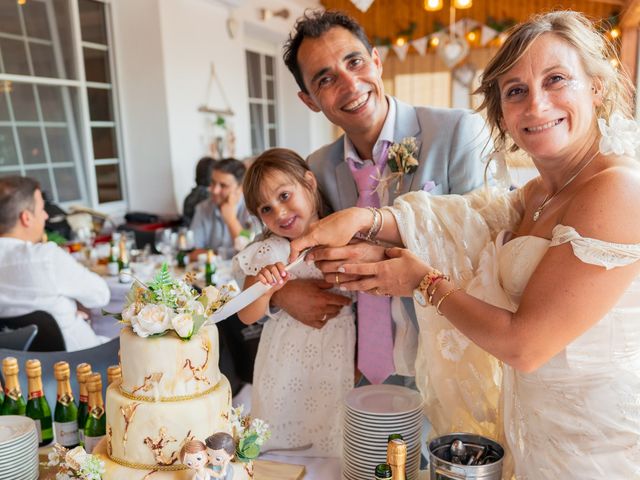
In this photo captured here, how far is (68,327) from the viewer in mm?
3150

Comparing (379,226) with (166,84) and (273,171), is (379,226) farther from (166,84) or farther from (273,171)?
(166,84)

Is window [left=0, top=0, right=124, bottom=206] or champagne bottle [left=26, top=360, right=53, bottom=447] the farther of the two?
window [left=0, top=0, right=124, bottom=206]

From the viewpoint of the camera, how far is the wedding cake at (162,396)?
1201 millimetres

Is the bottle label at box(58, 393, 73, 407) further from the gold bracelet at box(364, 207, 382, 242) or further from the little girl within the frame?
the gold bracelet at box(364, 207, 382, 242)

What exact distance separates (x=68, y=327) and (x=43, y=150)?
3366 millimetres

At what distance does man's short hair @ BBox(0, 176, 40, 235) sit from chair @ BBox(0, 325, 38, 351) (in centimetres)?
76

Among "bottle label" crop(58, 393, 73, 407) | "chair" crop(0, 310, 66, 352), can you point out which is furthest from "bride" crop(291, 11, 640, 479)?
"chair" crop(0, 310, 66, 352)

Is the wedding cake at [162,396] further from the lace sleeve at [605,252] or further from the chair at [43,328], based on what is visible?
the chair at [43,328]

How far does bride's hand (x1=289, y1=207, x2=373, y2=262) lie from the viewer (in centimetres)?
157

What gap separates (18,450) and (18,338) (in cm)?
133

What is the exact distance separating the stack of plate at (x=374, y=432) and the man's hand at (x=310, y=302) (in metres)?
0.40

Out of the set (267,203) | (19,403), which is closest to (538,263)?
(267,203)

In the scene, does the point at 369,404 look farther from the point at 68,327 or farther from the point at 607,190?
the point at 68,327

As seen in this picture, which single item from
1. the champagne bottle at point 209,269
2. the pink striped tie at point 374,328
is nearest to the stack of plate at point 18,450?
the pink striped tie at point 374,328
